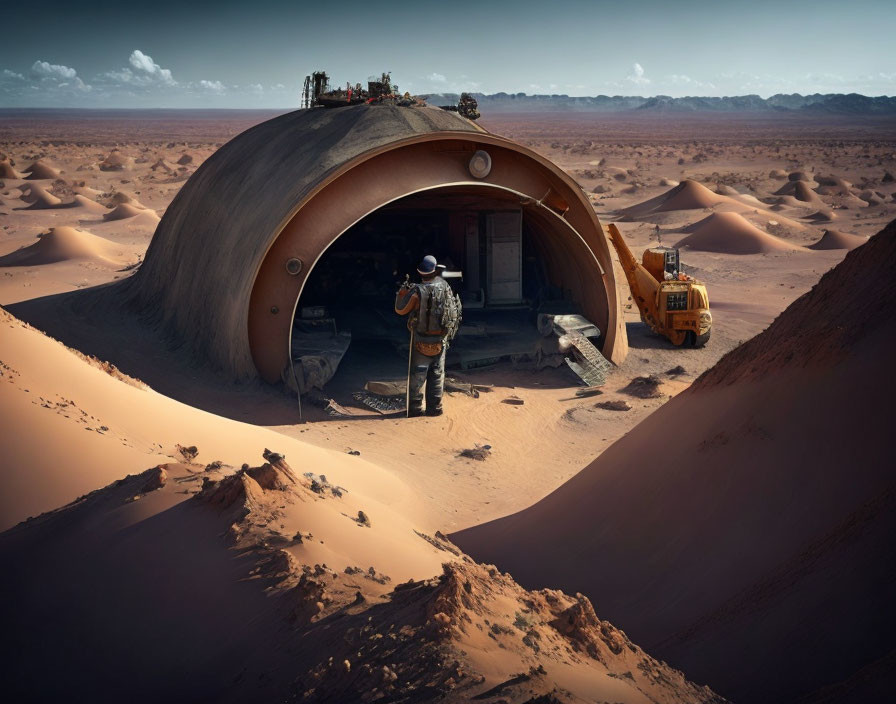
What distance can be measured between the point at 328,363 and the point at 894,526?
847 centimetres

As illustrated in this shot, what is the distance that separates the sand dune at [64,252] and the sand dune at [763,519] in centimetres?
1650

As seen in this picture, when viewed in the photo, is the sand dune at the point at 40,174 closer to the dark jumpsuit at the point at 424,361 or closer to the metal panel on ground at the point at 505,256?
the metal panel on ground at the point at 505,256

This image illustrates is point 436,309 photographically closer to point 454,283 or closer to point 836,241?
point 454,283

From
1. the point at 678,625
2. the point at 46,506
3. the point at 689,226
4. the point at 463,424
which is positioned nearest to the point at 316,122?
the point at 463,424

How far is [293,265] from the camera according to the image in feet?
38.2

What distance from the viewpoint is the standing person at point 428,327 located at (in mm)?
10820

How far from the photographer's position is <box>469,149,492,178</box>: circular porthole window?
1220 centimetres

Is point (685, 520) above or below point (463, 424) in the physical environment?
above

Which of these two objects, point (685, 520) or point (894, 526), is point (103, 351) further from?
point (894, 526)

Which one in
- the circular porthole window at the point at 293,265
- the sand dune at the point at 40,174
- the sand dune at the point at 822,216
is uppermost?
the sand dune at the point at 40,174

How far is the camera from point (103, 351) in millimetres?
12859

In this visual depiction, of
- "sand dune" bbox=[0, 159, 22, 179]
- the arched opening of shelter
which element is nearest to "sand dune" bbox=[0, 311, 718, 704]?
the arched opening of shelter

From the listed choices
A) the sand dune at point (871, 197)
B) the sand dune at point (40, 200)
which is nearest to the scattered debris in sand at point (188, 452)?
the sand dune at point (40, 200)

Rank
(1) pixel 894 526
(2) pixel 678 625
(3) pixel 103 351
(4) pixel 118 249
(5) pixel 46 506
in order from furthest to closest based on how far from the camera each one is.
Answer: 1. (4) pixel 118 249
2. (3) pixel 103 351
3. (5) pixel 46 506
4. (2) pixel 678 625
5. (1) pixel 894 526
